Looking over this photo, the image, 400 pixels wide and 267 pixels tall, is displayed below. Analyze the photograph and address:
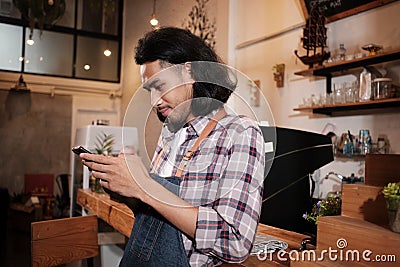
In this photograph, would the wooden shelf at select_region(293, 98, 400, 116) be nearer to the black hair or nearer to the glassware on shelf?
the glassware on shelf

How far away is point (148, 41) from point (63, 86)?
19.6 feet

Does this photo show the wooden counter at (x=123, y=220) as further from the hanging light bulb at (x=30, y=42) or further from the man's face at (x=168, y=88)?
the hanging light bulb at (x=30, y=42)

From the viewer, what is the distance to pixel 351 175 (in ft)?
10.6

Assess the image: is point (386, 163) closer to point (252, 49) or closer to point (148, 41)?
point (148, 41)

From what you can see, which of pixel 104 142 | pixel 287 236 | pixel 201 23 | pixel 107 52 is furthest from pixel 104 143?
pixel 107 52

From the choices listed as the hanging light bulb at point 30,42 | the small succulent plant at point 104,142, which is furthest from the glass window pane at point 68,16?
the small succulent plant at point 104,142

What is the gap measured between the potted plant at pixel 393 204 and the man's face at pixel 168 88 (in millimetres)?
565

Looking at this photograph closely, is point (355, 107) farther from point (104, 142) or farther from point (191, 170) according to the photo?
point (191, 170)

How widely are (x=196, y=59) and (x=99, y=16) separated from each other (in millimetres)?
6544

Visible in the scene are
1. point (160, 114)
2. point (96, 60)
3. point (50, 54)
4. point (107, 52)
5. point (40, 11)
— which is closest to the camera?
point (160, 114)

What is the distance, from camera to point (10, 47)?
633cm

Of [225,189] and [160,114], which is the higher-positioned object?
[160,114]

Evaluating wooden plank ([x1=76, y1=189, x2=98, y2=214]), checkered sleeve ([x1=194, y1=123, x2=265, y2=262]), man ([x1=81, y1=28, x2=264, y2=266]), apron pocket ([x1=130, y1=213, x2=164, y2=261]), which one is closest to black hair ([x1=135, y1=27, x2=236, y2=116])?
man ([x1=81, y1=28, x2=264, y2=266])

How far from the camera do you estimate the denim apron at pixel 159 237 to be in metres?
1.05
